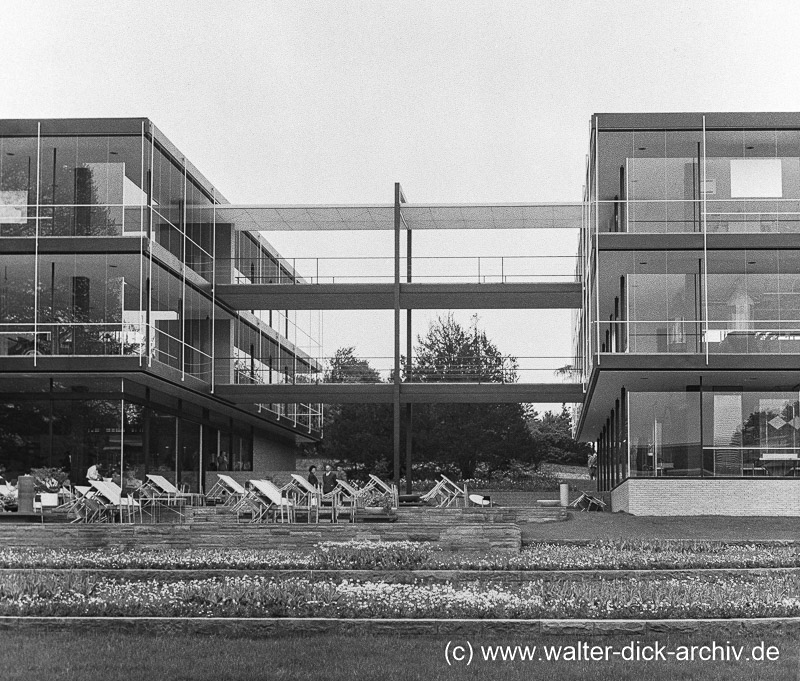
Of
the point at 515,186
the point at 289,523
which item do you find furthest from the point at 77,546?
the point at 515,186

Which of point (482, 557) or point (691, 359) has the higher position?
point (691, 359)

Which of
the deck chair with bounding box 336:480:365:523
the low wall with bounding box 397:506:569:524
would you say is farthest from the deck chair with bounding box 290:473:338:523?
the low wall with bounding box 397:506:569:524

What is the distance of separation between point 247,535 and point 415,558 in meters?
4.53

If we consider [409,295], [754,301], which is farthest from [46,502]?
[754,301]

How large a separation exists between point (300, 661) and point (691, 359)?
18.0 metres

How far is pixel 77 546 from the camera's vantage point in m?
19.2

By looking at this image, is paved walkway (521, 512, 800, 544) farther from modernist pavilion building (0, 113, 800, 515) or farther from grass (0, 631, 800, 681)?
grass (0, 631, 800, 681)

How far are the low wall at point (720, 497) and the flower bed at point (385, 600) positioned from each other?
1272cm

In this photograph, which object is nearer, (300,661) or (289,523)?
(300,661)

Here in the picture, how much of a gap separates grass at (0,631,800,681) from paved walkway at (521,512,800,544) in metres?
9.60

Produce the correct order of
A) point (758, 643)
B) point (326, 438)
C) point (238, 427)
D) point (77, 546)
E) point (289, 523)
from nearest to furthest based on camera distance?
→ point (758, 643) < point (77, 546) < point (289, 523) < point (238, 427) < point (326, 438)

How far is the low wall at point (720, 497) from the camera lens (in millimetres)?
25672

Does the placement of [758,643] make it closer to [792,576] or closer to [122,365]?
[792,576]

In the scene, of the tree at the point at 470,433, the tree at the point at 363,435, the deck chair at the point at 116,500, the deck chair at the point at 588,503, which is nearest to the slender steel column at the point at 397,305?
the deck chair at the point at 588,503
